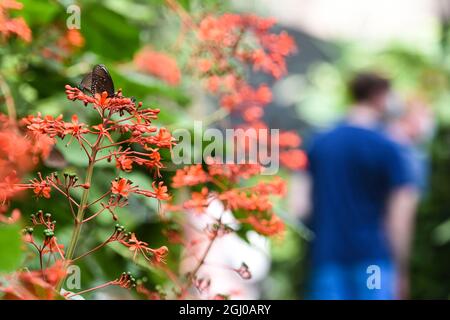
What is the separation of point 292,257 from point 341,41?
106 inches

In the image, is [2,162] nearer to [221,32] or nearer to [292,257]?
[221,32]

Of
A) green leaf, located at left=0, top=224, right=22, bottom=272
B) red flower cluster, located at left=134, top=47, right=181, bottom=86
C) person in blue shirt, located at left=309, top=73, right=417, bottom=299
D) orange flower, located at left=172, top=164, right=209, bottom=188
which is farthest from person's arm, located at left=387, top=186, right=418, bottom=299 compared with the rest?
green leaf, located at left=0, top=224, right=22, bottom=272

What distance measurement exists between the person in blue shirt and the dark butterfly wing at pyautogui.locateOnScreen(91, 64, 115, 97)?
218 cm

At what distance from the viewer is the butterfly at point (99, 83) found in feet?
2.90

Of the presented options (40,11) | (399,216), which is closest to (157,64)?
(40,11)

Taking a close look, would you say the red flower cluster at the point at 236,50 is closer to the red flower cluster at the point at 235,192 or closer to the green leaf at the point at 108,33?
the red flower cluster at the point at 235,192

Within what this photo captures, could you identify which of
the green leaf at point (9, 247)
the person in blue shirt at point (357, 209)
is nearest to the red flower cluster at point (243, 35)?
the green leaf at point (9, 247)

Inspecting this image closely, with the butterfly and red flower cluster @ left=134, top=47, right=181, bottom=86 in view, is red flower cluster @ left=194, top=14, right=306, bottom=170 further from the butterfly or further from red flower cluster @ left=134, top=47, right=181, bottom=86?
red flower cluster @ left=134, top=47, right=181, bottom=86

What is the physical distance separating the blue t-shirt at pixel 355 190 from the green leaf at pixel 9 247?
7.52 ft

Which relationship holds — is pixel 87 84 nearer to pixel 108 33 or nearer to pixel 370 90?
pixel 108 33

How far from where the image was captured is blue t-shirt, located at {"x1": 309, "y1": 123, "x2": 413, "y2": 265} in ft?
9.94

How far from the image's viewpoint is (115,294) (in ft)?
4.42

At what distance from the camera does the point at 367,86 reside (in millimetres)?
3586
